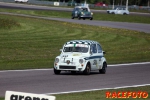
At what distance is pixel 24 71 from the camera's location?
23000mm

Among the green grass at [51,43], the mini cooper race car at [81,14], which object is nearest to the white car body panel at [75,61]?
the green grass at [51,43]

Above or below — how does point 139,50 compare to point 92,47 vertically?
below

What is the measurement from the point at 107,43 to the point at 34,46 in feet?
22.5

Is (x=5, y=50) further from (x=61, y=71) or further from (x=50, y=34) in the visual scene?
(x=50, y=34)

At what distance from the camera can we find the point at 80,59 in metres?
21.9

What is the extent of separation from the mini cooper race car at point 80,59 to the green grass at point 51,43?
10.4ft

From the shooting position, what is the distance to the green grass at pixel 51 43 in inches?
1128

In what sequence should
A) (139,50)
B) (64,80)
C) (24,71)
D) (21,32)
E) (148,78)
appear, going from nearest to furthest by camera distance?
(64,80), (148,78), (24,71), (139,50), (21,32)

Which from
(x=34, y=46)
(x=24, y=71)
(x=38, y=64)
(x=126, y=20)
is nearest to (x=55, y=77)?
(x=24, y=71)

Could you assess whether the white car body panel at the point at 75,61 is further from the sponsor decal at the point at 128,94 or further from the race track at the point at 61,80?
the sponsor decal at the point at 128,94

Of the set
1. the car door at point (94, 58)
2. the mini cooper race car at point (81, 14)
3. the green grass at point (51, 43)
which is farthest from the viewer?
the mini cooper race car at point (81, 14)

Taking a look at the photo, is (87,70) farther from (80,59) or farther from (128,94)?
(128,94)

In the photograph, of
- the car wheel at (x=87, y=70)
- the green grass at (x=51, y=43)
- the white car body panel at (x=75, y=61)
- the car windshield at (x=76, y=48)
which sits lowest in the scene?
the green grass at (x=51, y=43)

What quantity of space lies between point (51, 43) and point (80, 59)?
1388 centimetres
